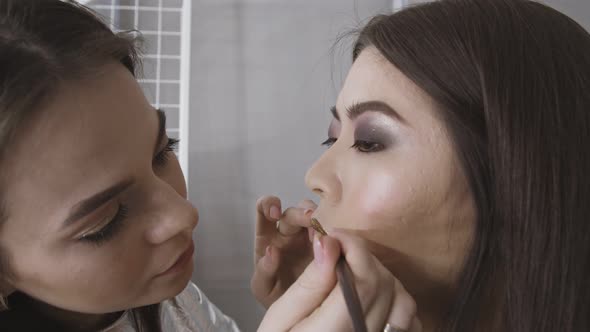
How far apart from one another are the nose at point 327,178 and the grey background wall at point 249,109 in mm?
829

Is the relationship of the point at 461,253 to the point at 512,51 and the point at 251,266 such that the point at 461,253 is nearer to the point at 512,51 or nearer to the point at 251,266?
the point at 512,51

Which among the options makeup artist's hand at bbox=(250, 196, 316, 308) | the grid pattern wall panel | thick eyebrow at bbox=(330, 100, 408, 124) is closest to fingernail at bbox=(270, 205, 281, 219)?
makeup artist's hand at bbox=(250, 196, 316, 308)

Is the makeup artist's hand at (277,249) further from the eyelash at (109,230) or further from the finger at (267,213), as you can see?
the eyelash at (109,230)

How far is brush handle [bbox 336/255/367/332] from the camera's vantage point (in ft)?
1.55

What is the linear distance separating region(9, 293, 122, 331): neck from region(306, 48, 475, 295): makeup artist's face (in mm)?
397

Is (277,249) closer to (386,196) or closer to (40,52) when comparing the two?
(386,196)

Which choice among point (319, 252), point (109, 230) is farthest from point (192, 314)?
point (319, 252)

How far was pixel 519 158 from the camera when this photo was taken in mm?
572

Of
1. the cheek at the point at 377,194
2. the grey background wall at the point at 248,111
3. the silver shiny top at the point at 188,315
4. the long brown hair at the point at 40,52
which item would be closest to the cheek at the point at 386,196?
the cheek at the point at 377,194

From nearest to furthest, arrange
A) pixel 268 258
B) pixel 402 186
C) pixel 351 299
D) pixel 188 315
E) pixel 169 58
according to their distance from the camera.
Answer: pixel 351 299 < pixel 402 186 < pixel 268 258 < pixel 188 315 < pixel 169 58

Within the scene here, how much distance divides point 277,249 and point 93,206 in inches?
14.3

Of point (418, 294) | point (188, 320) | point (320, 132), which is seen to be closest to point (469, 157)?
point (418, 294)

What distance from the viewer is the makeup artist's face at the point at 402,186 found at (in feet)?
1.95

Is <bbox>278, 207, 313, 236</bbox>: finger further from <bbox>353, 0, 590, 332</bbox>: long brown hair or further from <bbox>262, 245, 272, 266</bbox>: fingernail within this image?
<bbox>353, 0, 590, 332</bbox>: long brown hair
